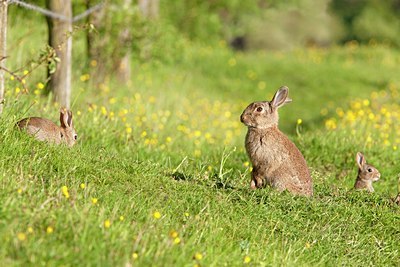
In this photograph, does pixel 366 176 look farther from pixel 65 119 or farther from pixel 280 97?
pixel 65 119

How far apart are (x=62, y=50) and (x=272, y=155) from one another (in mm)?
4250

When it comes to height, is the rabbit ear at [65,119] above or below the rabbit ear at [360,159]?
above

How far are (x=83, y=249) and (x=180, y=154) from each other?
5.02 meters

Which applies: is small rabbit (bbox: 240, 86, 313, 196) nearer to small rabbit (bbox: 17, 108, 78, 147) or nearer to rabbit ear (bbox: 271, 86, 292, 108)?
rabbit ear (bbox: 271, 86, 292, 108)

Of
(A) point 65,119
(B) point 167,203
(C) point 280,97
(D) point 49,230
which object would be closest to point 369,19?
(C) point 280,97

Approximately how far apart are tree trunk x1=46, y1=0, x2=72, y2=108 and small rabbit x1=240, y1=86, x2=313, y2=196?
355cm

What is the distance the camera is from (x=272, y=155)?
7863 millimetres

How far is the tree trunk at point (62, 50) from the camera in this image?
35.0 feet

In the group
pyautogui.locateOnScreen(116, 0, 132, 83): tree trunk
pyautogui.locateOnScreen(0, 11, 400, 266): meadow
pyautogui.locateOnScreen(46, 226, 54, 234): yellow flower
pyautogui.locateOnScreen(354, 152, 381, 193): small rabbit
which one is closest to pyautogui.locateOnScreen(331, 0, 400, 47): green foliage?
pyautogui.locateOnScreen(116, 0, 132, 83): tree trunk

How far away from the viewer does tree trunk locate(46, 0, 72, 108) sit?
35.0ft

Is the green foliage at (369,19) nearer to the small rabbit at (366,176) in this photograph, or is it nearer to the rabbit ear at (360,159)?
the rabbit ear at (360,159)

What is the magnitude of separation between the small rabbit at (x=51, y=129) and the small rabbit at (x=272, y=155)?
191 cm

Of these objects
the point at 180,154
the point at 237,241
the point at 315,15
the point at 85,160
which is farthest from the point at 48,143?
the point at 315,15

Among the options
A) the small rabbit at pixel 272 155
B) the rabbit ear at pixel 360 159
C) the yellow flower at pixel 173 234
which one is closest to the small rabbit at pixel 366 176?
the rabbit ear at pixel 360 159
